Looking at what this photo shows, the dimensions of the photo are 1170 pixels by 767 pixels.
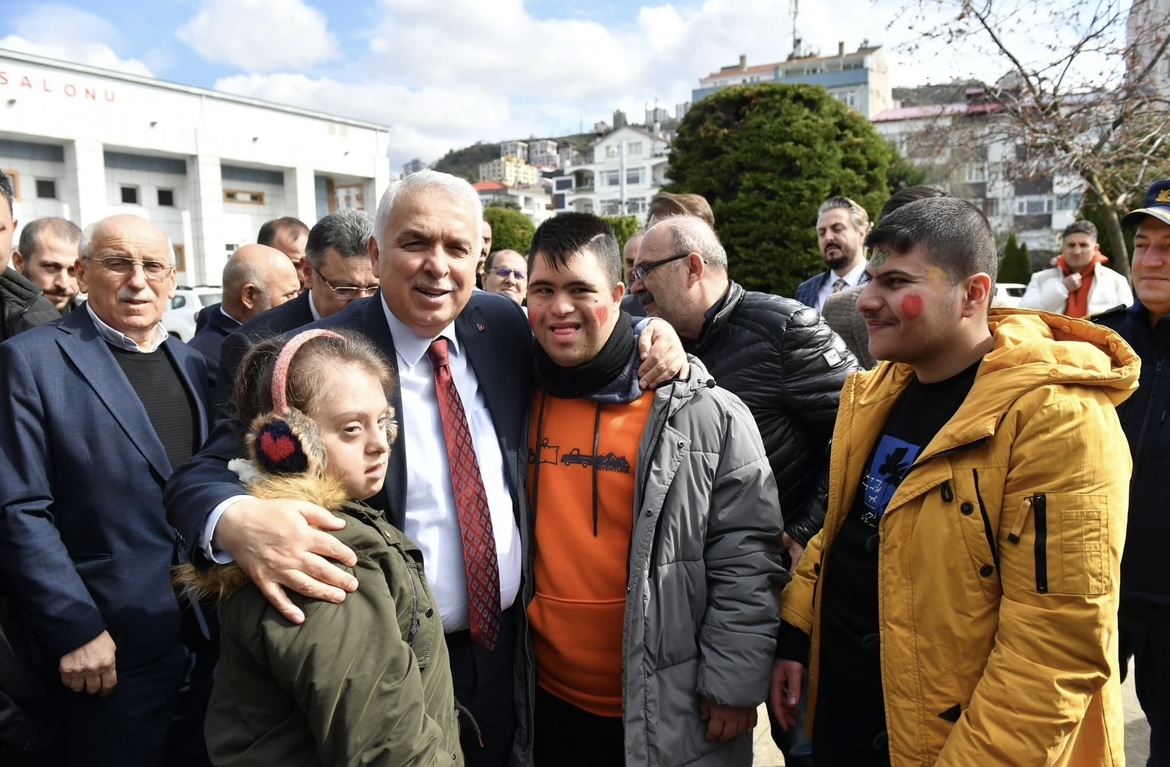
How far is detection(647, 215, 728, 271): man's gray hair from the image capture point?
113 inches

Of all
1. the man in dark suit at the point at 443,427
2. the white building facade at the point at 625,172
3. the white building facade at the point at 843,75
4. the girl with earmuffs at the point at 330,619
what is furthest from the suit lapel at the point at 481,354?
the white building facade at the point at 625,172

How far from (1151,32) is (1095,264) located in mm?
2777

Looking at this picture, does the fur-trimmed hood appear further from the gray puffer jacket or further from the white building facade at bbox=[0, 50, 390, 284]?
the white building facade at bbox=[0, 50, 390, 284]

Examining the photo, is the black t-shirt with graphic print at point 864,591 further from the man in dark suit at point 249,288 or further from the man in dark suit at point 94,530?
the man in dark suit at point 249,288

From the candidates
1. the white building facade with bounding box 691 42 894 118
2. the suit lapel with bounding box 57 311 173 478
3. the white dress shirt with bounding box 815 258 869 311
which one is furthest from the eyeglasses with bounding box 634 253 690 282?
the white building facade with bounding box 691 42 894 118

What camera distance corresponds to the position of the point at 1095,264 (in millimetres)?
6930

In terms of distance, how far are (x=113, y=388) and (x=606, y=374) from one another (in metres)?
1.77

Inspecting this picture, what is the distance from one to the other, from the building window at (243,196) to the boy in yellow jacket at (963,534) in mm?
Result: 39135

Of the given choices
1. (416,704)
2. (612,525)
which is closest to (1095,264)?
(612,525)

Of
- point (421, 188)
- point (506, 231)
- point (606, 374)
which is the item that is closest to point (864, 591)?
point (606, 374)

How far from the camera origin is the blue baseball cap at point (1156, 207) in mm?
2758

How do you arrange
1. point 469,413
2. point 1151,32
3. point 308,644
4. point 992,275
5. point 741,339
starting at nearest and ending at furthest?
1. point 308,644
2. point 992,275
3. point 469,413
4. point 741,339
5. point 1151,32

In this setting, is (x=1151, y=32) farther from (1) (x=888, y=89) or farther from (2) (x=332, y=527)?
(1) (x=888, y=89)

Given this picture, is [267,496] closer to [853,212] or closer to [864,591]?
[864,591]
